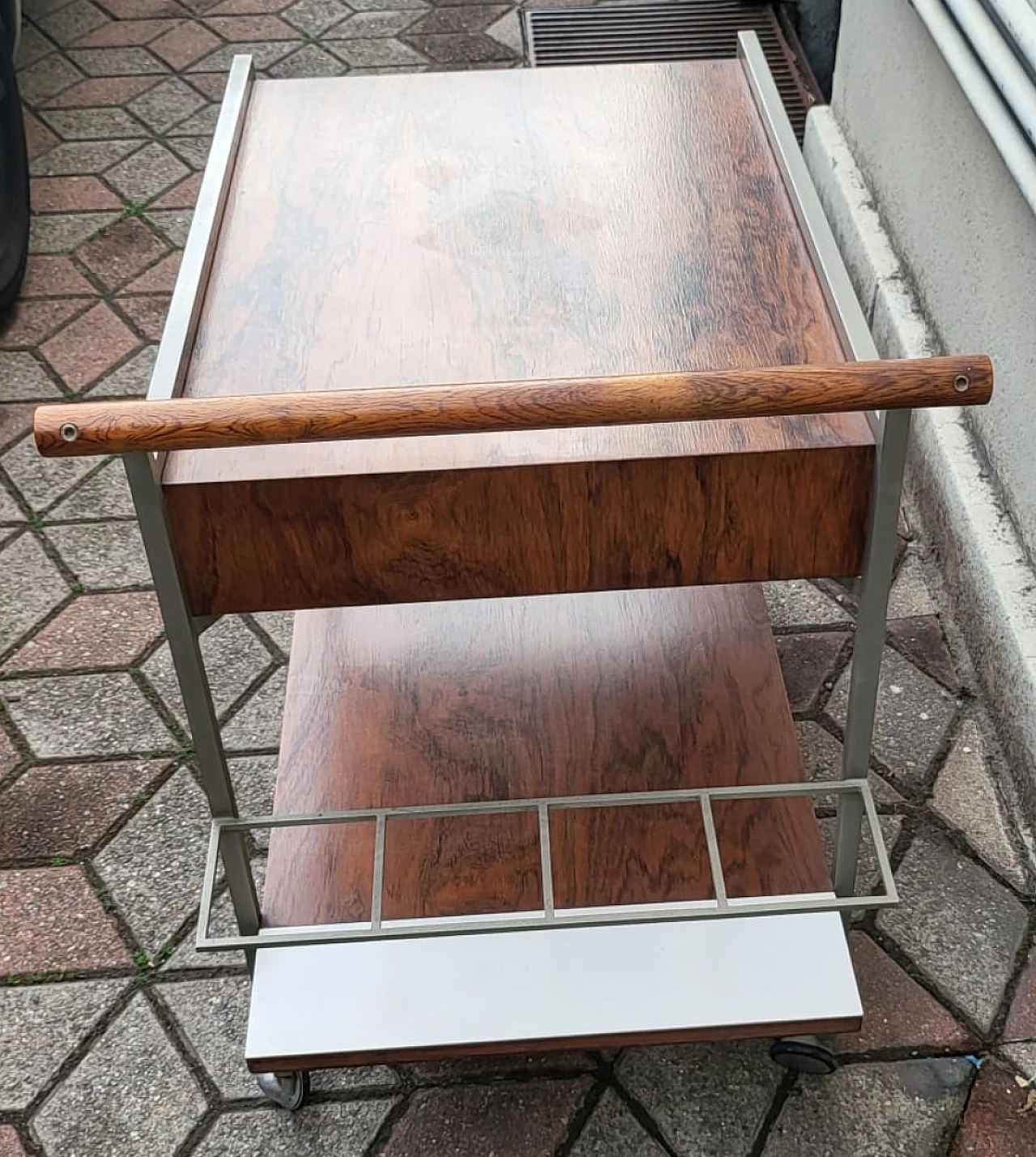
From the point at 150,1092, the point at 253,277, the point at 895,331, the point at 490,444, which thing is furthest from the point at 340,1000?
the point at 895,331

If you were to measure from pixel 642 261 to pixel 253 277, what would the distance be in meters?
0.46

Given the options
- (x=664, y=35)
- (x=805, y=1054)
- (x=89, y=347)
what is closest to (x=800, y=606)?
(x=805, y=1054)

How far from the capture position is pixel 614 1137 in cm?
152

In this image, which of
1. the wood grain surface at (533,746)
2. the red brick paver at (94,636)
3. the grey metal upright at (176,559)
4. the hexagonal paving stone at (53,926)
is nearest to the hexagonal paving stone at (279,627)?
the red brick paver at (94,636)

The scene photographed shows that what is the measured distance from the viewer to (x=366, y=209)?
1602 millimetres

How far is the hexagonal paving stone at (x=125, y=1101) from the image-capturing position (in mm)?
1543

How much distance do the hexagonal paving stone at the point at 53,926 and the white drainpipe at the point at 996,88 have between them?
5.47 feet

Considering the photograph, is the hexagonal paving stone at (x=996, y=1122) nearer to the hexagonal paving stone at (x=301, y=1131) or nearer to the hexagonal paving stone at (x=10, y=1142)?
the hexagonal paving stone at (x=301, y=1131)

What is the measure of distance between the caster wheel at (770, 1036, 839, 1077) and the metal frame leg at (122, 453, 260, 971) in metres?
0.65

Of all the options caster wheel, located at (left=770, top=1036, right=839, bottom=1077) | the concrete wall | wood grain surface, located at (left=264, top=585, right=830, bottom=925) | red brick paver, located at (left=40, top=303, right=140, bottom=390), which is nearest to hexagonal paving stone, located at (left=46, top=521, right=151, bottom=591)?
red brick paver, located at (left=40, top=303, right=140, bottom=390)

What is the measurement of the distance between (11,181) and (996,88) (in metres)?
2.25

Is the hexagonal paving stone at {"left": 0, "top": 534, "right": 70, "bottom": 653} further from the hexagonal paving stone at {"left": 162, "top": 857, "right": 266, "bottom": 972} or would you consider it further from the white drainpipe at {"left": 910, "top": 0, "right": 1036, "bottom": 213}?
the white drainpipe at {"left": 910, "top": 0, "right": 1036, "bottom": 213}

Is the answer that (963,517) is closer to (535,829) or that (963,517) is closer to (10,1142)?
(535,829)

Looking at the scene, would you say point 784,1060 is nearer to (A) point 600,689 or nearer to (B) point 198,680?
(A) point 600,689
